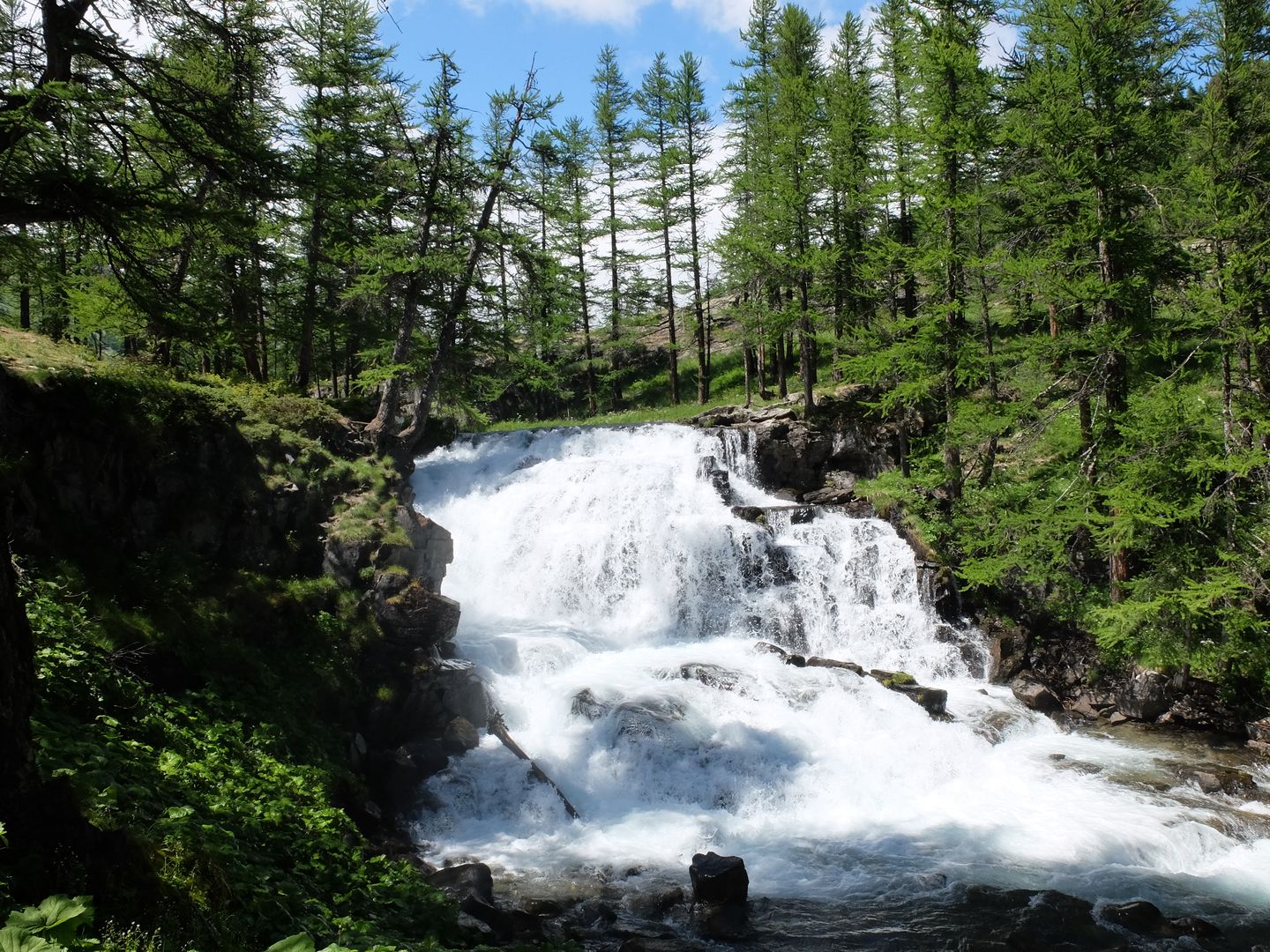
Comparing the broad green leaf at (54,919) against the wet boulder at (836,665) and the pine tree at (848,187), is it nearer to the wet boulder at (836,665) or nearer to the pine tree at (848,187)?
the wet boulder at (836,665)

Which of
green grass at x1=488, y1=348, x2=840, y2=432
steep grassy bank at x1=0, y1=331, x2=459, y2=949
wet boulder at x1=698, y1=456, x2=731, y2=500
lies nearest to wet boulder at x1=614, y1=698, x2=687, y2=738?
steep grassy bank at x1=0, y1=331, x2=459, y2=949

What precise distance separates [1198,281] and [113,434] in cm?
1793

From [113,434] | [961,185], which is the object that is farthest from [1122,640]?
[113,434]

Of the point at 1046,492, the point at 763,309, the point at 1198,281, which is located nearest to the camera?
the point at 1198,281

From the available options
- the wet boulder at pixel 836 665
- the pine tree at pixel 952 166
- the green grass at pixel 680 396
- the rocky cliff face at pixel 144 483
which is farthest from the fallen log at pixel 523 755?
the green grass at pixel 680 396

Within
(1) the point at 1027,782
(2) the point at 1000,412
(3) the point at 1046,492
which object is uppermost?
(2) the point at 1000,412

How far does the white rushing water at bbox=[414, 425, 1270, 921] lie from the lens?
9.80 meters

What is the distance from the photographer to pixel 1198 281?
13797mm

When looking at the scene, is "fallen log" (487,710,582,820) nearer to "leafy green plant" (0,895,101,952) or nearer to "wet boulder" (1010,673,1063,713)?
"leafy green plant" (0,895,101,952)

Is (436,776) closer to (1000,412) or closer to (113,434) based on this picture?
(113,434)

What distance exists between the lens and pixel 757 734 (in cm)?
1231

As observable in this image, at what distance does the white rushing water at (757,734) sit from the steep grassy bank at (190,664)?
9.86ft

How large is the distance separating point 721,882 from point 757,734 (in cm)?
365

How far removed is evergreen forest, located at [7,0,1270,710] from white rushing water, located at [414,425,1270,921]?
2545mm
